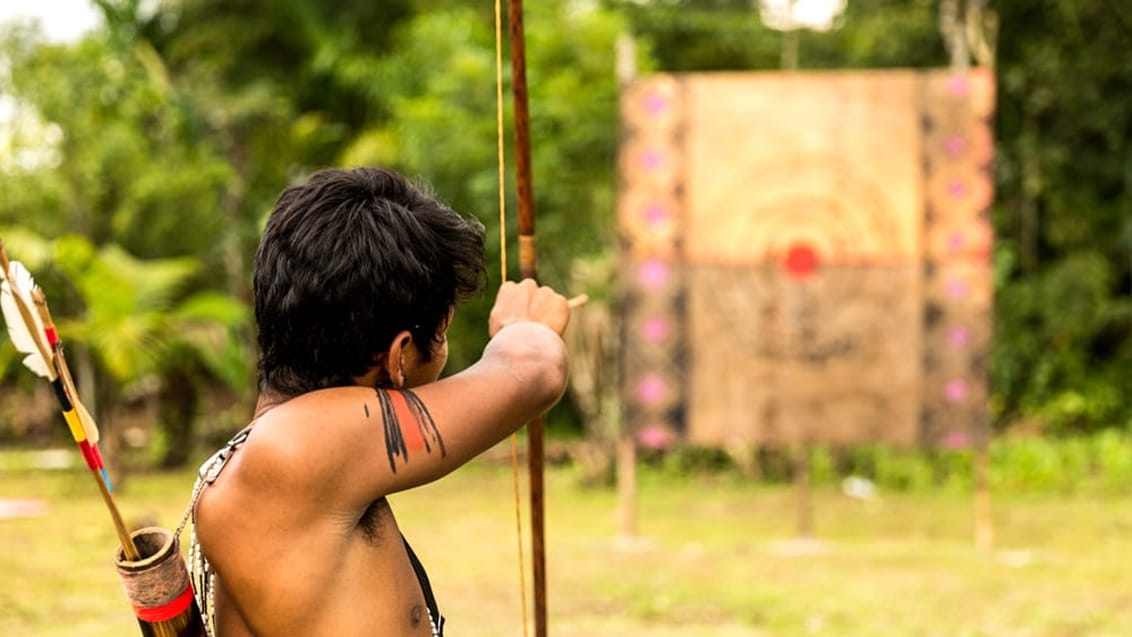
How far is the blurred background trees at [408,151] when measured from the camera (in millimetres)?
9195

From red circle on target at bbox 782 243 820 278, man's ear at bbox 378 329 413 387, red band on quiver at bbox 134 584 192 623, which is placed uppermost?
man's ear at bbox 378 329 413 387

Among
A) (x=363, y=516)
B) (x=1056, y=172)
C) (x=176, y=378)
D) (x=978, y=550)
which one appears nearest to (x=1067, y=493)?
(x=978, y=550)

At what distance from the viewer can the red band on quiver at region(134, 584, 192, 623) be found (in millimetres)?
1525

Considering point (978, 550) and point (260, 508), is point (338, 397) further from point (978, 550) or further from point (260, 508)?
point (978, 550)

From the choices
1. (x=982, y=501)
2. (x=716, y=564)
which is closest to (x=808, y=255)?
(x=982, y=501)

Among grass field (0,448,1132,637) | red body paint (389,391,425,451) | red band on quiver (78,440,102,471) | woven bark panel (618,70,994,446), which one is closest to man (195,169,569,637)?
red body paint (389,391,425,451)

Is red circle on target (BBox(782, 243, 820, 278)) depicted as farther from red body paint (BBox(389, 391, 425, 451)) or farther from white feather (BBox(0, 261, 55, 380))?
white feather (BBox(0, 261, 55, 380))

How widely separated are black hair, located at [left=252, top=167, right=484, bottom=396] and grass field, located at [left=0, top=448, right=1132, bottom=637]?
7.87 ft

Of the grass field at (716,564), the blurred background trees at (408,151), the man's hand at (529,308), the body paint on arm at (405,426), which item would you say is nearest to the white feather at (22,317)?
the body paint on arm at (405,426)

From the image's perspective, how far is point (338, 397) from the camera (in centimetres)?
156

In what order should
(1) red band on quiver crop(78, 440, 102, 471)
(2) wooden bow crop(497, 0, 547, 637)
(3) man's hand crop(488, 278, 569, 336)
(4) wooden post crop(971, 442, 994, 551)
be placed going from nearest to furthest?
(1) red band on quiver crop(78, 440, 102, 471) → (3) man's hand crop(488, 278, 569, 336) → (2) wooden bow crop(497, 0, 547, 637) → (4) wooden post crop(971, 442, 994, 551)

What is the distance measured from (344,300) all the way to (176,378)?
881 cm

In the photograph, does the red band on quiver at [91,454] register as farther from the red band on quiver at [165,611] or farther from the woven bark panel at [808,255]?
the woven bark panel at [808,255]

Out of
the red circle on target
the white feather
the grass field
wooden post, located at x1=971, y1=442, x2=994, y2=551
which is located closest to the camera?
the white feather
